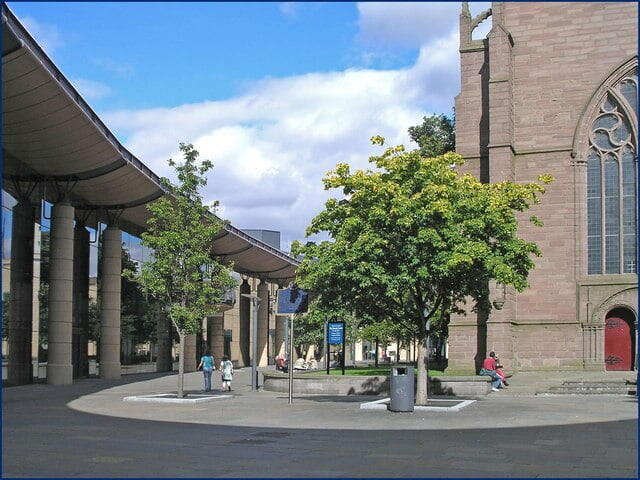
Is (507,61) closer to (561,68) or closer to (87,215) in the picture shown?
(561,68)

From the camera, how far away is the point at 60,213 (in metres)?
35.3

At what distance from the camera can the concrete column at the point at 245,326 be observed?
68.8m

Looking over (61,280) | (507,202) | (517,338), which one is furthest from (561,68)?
(61,280)

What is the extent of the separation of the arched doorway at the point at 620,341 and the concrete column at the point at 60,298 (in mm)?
24529

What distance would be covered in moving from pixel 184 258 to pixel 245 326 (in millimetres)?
43800

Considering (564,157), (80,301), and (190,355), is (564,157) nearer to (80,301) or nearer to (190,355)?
(80,301)

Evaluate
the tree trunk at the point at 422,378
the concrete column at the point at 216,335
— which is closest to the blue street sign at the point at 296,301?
the tree trunk at the point at 422,378

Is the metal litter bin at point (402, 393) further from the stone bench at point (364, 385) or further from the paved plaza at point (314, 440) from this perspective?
the stone bench at point (364, 385)

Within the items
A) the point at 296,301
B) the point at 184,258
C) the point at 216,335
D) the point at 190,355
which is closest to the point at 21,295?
the point at 184,258

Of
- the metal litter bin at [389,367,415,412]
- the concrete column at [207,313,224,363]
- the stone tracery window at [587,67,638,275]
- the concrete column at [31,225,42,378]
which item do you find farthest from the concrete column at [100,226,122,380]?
the metal litter bin at [389,367,415,412]

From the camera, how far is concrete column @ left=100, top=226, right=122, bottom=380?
4094 cm

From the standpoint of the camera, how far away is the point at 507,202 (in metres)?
22.1

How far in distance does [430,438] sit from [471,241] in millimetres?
7733

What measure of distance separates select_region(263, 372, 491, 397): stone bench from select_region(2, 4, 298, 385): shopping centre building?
17.3ft
